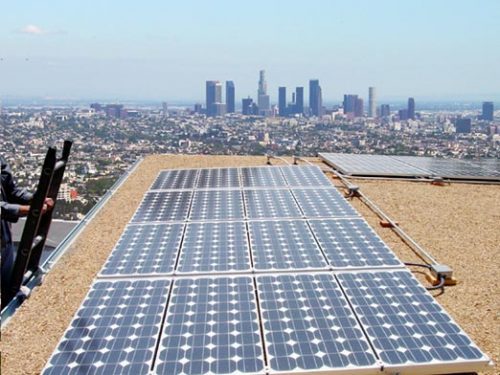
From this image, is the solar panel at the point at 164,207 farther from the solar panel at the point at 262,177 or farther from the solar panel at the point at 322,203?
the solar panel at the point at 322,203

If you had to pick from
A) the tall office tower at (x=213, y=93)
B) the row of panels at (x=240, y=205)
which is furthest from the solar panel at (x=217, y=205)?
the tall office tower at (x=213, y=93)

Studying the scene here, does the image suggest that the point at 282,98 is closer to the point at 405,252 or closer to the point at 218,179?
the point at 218,179

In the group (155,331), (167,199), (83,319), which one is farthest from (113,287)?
(167,199)

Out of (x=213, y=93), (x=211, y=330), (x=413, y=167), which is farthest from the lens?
(x=213, y=93)

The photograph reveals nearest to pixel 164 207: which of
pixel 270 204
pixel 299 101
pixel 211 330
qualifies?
pixel 270 204

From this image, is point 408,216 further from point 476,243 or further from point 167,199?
point 167,199

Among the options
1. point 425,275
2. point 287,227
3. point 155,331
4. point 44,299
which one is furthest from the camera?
point 287,227
